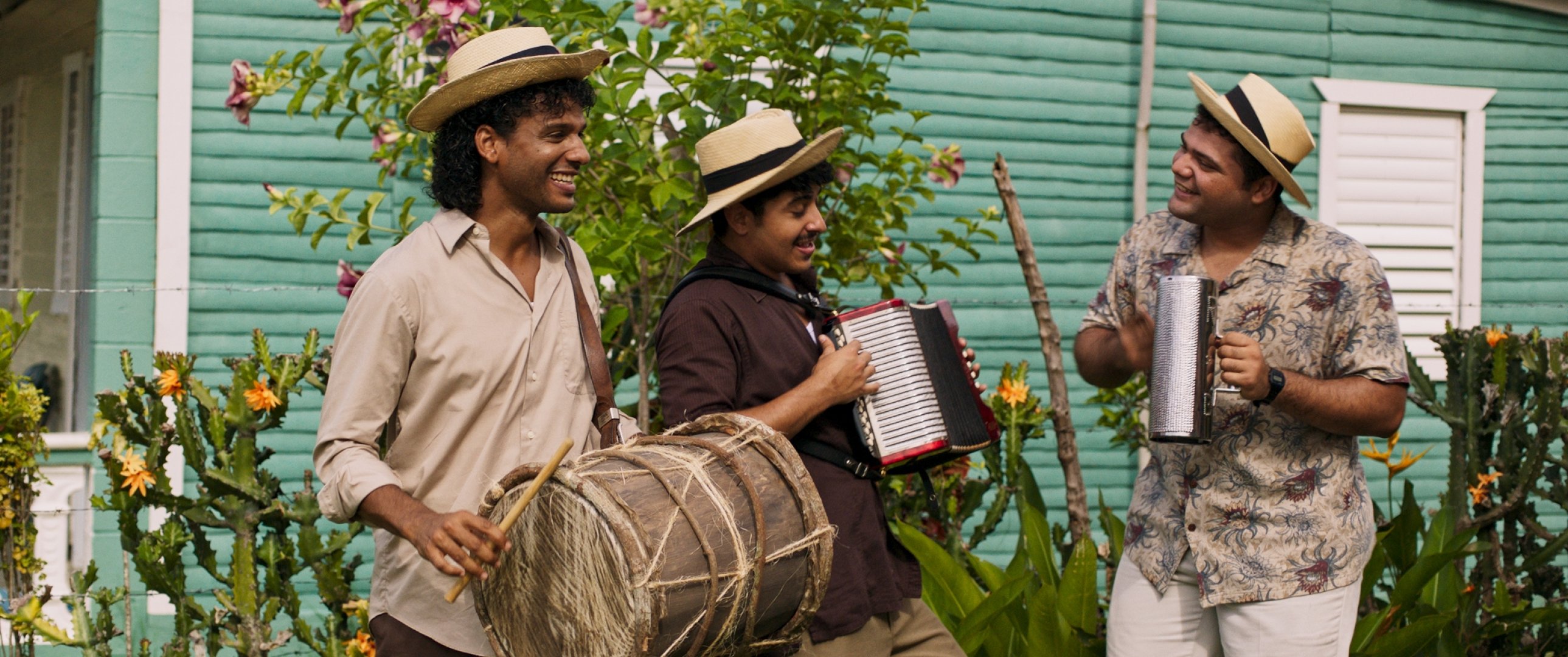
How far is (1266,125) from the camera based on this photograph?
2965 mm

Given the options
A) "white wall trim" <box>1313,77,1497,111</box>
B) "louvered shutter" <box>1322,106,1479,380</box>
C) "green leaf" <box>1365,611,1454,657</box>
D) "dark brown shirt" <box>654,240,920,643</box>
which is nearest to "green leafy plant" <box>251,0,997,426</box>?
"dark brown shirt" <box>654,240,920,643</box>

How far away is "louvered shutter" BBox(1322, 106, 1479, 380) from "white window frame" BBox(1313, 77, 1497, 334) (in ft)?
0.12

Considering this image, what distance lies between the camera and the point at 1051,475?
7434 millimetres

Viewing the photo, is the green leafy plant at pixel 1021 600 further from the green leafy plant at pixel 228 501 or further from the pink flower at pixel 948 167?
the green leafy plant at pixel 228 501

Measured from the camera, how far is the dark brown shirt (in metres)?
2.65

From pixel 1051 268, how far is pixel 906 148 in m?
1.06

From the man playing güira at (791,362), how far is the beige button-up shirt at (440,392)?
10.1 inches

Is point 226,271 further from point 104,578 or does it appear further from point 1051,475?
point 1051,475

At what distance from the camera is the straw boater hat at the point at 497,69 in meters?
2.54

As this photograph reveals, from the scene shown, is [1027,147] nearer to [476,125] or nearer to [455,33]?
[455,33]

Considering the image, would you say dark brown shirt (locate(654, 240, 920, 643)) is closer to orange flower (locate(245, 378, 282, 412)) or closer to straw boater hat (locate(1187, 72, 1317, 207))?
straw boater hat (locate(1187, 72, 1317, 207))

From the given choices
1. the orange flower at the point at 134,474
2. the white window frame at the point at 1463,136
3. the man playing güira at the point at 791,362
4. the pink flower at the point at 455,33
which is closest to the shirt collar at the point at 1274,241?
the man playing güira at the point at 791,362

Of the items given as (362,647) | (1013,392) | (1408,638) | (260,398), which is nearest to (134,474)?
(260,398)

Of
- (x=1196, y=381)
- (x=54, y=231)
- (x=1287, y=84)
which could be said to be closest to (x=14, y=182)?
(x=54, y=231)
